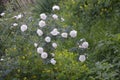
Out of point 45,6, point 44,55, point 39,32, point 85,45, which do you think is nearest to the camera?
point 44,55

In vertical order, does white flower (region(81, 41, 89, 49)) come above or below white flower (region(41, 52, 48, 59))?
above

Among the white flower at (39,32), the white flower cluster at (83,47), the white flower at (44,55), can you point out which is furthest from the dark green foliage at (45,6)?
the white flower at (44,55)

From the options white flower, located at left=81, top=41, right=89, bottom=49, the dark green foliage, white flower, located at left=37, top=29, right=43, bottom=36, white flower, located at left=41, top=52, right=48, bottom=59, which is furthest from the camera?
the dark green foliage

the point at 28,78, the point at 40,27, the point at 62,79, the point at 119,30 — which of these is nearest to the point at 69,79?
the point at 62,79

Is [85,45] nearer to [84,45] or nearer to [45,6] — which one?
[84,45]

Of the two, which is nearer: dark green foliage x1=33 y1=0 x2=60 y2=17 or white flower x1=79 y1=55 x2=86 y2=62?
white flower x1=79 y1=55 x2=86 y2=62

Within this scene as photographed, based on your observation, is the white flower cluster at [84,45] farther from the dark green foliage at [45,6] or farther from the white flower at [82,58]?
the dark green foliage at [45,6]

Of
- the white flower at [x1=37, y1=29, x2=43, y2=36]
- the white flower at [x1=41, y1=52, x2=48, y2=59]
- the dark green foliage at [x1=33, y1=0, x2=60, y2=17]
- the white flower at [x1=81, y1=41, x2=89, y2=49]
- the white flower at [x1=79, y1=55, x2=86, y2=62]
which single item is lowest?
the white flower at [x1=79, y1=55, x2=86, y2=62]

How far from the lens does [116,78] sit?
3.90 m

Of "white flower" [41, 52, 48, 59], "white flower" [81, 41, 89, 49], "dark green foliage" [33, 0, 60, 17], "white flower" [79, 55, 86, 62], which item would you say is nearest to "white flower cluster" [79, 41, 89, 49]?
"white flower" [81, 41, 89, 49]

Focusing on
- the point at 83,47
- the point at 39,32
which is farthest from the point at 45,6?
the point at 83,47

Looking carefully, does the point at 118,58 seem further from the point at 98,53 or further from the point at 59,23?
the point at 59,23

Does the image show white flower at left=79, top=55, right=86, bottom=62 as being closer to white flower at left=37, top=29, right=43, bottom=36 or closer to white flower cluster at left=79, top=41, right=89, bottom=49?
white flower cluster at left=79, top=41, right=89, bottom=49

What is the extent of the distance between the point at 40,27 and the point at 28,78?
1.04 meters
